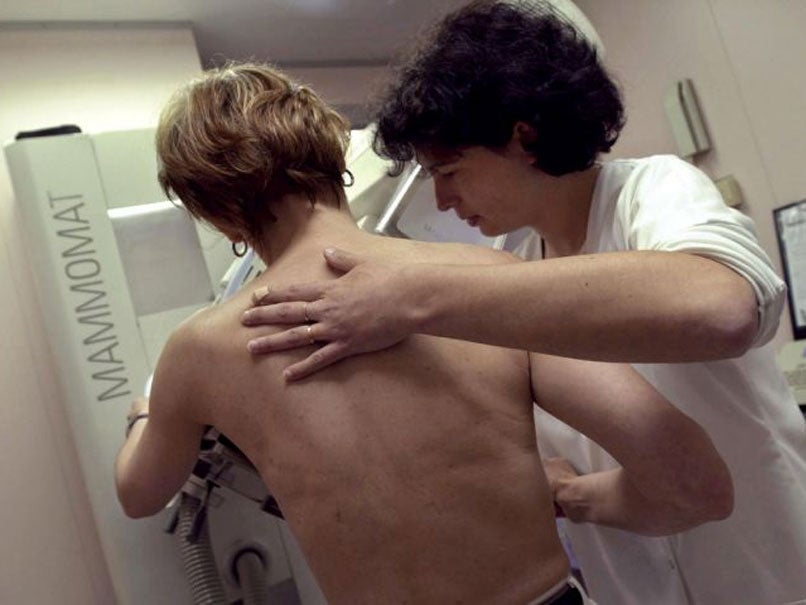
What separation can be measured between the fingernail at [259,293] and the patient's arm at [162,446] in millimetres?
140

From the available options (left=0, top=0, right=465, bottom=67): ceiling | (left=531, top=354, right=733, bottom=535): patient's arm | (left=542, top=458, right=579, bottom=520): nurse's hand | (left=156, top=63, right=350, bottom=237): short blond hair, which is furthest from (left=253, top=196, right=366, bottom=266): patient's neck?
(left=0, top=0, right=465, bottom=67): ceiling

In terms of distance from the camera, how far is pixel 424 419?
101 cm

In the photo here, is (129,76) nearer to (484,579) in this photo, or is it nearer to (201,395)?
(201,395)

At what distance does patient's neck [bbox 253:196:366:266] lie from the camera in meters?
1.14

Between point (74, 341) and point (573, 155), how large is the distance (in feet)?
4.19

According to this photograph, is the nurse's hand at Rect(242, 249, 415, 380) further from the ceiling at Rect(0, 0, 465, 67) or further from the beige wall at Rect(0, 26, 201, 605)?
the ceiling at Rect(0, 0, 465, 67)

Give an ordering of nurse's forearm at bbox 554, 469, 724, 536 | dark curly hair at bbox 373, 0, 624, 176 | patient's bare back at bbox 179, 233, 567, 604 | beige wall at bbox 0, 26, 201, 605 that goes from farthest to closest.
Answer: beige wall at bbox 0, 26, 201, 605 → dark curly hair at bbox 373, 0, 624, 176 → nurse's forearm at bbox 554, 469, 724, 536 → patient's bare back at bbox 179, 233, 567, 604

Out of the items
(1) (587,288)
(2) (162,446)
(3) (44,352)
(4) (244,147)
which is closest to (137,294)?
(3) (44,352)

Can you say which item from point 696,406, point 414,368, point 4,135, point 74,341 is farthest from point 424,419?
point 4,135

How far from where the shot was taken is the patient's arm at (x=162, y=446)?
1158mm

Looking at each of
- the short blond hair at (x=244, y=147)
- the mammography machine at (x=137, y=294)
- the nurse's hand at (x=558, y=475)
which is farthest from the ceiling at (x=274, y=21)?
the nurse's hand at (x=558, y=475)

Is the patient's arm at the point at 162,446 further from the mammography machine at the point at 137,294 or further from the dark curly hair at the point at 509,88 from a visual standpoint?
the dark curly hair at the point at 509,88

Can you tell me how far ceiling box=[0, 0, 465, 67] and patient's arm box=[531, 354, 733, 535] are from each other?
5.05ft

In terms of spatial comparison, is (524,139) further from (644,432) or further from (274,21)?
(274,21)
